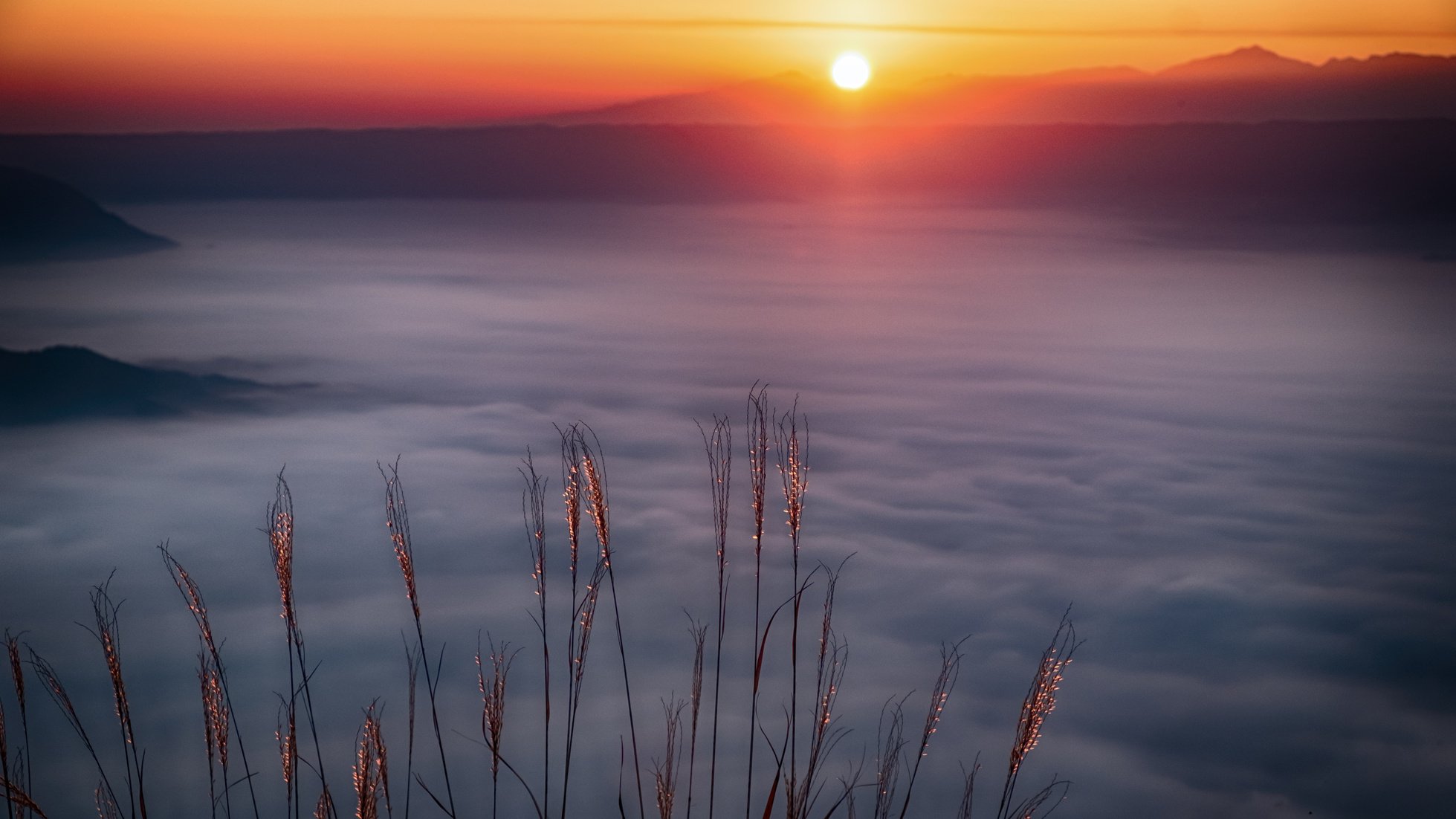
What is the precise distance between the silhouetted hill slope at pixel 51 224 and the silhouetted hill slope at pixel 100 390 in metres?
4.10

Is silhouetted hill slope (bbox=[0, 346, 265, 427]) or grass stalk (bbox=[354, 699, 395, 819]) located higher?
silhouetted hill slope (bbox=[0, 346, 265, 427])

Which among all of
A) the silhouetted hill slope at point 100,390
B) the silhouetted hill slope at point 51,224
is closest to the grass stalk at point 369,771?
the silhouetted hill slope at point 51,224

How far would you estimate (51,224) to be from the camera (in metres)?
18.3

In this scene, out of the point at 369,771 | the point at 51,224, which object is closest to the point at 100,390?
the point at 51,224

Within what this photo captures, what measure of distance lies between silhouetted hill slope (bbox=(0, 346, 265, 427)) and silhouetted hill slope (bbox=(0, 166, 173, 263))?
410 cm

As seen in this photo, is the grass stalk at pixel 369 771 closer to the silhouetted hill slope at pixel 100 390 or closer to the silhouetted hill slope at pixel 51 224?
the silhouetted hill slope at pixel 51 224

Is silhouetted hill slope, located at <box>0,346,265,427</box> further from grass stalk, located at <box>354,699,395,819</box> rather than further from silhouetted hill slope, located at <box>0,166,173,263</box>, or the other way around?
grass stalk, located at <box>354,699,395,819</box>

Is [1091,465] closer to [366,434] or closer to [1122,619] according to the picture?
[1122,619]

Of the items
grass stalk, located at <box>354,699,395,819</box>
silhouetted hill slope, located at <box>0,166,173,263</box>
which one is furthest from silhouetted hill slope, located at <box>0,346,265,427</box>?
grass stalk, located at <box>354,699,395,819</box>

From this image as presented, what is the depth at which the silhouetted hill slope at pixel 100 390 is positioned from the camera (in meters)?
26.4

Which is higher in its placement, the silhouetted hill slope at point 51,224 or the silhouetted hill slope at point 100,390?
the silhouetted hill slope at point 51,224

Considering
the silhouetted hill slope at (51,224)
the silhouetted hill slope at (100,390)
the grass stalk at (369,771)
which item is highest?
the silhouetted hill slope at (51,224)

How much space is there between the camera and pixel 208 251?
32469 millimetres

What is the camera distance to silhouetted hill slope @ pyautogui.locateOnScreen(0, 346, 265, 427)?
26359mm
